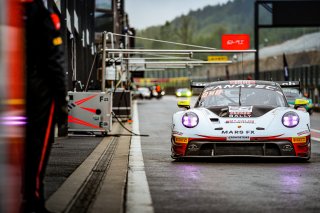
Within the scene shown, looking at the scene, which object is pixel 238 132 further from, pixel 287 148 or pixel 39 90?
pixel 39 90

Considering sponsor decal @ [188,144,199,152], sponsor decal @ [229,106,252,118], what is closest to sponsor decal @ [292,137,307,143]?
sponsor decal @ [229,106,252,118]

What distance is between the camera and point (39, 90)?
5.98m

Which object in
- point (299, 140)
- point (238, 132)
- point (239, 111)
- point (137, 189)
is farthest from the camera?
point (239, 111)

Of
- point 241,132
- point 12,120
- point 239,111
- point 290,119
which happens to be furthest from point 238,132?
point 12,120

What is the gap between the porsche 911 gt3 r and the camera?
1204 centimetres

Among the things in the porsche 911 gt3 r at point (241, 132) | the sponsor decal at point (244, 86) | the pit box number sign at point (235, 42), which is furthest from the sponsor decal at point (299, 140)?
the pit box number sign at point (235, 42)

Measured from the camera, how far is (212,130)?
39.8ft

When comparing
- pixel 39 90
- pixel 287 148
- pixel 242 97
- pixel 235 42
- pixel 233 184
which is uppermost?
pixel 235 42

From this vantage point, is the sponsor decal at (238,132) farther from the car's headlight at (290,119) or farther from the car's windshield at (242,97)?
the car's windshield at (242,97)

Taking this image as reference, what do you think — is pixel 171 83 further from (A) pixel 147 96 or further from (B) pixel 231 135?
(B) pixel 231 135

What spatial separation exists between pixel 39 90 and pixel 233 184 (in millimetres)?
3742

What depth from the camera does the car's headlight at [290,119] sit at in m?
12.2

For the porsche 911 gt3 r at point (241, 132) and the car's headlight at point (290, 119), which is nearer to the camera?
the porsche 911 gt3 r at point (241, 132)

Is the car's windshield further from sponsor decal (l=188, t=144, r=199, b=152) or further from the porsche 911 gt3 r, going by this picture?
sponsor decal (l=188, t=144, r=199, b=152)
